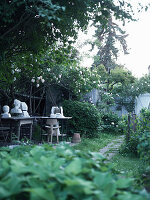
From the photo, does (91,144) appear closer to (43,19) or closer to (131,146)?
(131,146)

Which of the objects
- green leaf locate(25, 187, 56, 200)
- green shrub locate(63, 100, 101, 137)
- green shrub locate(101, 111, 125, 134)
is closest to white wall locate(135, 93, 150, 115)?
green shrub locate(101, 111, 125, 134)

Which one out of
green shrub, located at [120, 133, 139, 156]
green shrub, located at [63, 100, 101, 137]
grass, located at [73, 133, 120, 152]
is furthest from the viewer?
green shrub, located at [63, 100, 101, 137]

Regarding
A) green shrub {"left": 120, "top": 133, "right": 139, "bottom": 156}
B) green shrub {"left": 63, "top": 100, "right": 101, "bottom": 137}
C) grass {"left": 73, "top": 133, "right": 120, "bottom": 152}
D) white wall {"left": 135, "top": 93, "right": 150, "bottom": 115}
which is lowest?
grass {"left": 73, "top": 133, "right": 120, "bottom": 152}

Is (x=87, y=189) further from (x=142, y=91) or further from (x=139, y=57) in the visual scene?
(x=139, y=57)

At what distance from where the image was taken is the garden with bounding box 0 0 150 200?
1131mm

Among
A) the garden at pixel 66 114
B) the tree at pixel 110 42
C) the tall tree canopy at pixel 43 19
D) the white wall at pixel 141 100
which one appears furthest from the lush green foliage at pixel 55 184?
the tree at pixel 110 42

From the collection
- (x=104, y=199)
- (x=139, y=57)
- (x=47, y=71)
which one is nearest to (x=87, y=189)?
(x=104, y=199)

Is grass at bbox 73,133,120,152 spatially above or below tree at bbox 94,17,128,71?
below

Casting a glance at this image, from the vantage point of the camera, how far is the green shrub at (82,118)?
9127 millimetres

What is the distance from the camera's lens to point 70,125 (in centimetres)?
928

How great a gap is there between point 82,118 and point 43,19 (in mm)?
5723

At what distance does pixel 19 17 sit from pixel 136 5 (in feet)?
6.39

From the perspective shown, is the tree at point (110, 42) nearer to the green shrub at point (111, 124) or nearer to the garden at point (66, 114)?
the garden at point (66, 114)

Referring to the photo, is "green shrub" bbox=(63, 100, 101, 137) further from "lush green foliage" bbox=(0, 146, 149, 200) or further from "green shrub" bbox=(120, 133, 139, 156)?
"lush green foliage" bbox=(0, 146, 149, 200)
